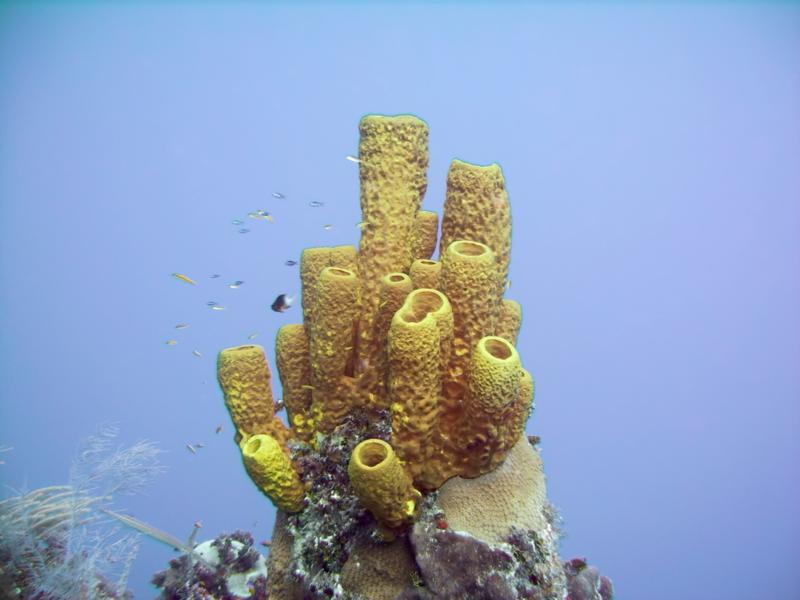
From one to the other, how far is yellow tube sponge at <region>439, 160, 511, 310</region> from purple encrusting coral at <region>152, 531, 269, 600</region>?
3007 mm

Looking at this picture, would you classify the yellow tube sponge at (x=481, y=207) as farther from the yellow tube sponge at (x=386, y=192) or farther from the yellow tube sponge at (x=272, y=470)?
the yellow tube sponge at (x=272, y=470)

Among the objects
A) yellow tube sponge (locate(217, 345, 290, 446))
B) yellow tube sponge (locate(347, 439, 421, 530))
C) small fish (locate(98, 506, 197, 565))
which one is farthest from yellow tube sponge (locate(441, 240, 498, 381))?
small fish (locate(98, 506, 197, 565))

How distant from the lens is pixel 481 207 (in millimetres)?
2990

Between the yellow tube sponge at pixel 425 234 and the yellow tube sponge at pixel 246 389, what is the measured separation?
4.15 ft

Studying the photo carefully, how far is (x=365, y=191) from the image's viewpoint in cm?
320

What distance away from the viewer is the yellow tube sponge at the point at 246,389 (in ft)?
10.1

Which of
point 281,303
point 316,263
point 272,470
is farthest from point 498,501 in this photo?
point 281,303

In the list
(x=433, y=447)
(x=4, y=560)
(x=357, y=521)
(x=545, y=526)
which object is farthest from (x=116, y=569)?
(x=545, y=526)

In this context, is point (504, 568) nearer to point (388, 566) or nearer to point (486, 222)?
point (388, 566)

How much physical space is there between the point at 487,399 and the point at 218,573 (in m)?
3.05

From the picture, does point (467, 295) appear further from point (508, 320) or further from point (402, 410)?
point (508, 320)

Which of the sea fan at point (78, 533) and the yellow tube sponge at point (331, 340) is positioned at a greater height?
the yellow tube sponge at point (331, 340)

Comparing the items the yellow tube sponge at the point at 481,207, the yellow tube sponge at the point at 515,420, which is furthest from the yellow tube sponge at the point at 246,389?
the yellow tube sponge at the point at 481,207

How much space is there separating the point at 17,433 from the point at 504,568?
36863mm
